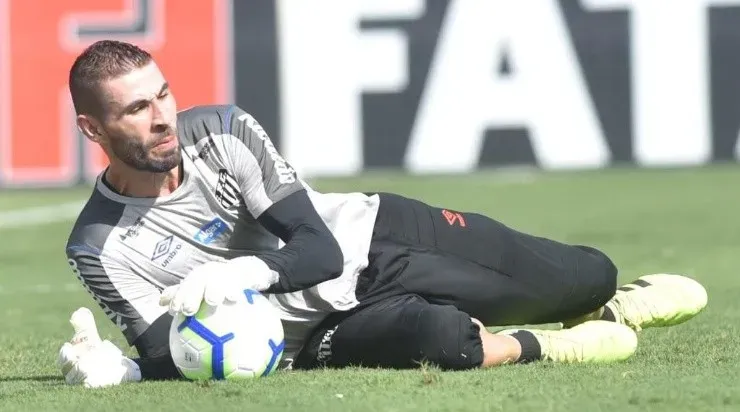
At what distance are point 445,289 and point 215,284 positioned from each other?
117 centimetres

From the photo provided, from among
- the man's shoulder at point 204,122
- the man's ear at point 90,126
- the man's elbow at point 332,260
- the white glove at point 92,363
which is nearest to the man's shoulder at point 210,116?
the man's shoulder at point 204,122

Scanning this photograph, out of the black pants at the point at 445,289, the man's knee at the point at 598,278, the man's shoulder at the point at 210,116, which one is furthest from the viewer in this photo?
the man's knee at the point at 598,278

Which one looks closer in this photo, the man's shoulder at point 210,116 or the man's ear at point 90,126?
the man's ear at point 90,126

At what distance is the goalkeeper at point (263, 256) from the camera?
19.7 feet

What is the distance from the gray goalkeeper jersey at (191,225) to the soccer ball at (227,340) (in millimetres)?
237

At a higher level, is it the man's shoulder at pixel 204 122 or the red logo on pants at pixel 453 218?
the man's shoulder at pixel 204 122

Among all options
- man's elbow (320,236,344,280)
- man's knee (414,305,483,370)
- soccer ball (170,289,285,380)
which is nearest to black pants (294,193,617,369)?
man's knee (414,305,483,370)

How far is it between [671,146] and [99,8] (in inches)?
285

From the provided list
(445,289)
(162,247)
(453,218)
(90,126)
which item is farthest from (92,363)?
(453,218)

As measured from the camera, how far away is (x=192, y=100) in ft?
62.6

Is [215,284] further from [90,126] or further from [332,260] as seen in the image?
[90,126]

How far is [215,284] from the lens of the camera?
5.74 meters

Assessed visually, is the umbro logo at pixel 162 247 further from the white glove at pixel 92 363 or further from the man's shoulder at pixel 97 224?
the white glove at pixel 92 363

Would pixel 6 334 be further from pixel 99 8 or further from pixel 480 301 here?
pixel 99 8
